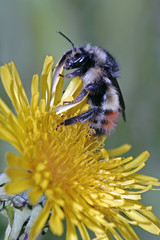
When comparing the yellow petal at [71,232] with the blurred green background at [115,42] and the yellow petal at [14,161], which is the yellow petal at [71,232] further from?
the blurred green background at [115,42]

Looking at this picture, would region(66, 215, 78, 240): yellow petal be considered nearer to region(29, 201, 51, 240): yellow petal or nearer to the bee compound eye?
region(29, 201, 51, 240): yellow petal

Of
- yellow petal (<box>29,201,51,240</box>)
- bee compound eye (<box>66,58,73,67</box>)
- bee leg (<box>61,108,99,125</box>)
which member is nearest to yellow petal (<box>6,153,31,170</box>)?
yellow petal (<box>29,201,51,240</box>)

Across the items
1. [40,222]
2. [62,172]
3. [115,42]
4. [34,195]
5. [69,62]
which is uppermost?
[115,42]

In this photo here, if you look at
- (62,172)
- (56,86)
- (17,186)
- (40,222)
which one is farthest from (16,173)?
(56,86)

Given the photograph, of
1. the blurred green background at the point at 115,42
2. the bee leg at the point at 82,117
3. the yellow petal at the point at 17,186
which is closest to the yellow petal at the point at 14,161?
the yellow petal at the point at 17,186

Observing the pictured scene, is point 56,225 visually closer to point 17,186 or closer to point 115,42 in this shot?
point 17,186

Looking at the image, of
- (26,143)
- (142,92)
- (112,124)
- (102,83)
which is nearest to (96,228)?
(26,143)
